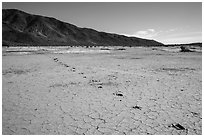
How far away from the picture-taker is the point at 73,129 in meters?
3.60

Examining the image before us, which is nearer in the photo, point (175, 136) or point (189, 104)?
point (175, 136)

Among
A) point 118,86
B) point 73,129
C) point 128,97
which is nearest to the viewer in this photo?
point 73,129

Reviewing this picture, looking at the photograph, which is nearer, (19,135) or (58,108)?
(19,135)

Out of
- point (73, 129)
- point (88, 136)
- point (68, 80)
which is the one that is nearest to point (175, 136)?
point (88, 136)

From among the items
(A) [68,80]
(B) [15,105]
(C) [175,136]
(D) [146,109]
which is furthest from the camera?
(A) [68,80]

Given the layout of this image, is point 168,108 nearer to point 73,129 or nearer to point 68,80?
point 73,129

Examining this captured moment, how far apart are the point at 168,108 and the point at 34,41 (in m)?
147

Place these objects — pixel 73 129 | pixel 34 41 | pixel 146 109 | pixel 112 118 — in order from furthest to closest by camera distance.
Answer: pixel 34 41 → pixel 146 109 → pixel 112 118 → pixel 73 129

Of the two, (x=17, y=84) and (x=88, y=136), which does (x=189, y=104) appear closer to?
(x=88, y=136)

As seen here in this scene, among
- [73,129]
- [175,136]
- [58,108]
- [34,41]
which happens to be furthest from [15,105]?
[34,41]

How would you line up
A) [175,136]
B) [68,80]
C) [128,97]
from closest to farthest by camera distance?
[175,136] → [128,97] → [68,80]

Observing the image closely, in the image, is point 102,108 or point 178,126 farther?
point 102,108

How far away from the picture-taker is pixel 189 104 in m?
4.81

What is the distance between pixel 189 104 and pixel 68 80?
15.3 feet
